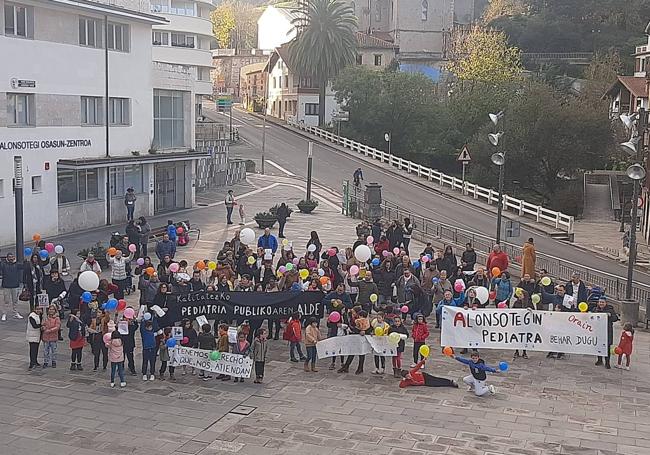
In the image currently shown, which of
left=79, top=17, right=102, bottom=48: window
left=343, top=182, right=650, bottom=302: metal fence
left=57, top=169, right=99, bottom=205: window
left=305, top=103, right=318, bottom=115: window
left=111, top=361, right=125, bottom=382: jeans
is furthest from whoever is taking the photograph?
left=305, top=103, right=318, bottom=115: window

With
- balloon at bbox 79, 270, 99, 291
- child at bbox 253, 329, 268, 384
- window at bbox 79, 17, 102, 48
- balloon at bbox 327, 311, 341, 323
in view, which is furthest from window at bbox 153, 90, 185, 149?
child at bbox 253, 329, 268, 384

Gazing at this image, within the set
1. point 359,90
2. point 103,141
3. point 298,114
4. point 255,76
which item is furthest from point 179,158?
point 255,76

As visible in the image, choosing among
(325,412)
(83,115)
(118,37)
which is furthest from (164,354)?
(118,37)

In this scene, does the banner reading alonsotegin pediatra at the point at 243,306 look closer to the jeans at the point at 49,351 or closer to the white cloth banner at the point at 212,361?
the white cloth banner at the point at 212,361

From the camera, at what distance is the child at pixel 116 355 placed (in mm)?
16609

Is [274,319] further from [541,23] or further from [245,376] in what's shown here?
[541,23]

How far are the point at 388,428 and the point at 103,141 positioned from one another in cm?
2655

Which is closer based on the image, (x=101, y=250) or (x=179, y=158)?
(x=101, y=250)

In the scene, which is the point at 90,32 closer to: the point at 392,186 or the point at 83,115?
the point at 83,115

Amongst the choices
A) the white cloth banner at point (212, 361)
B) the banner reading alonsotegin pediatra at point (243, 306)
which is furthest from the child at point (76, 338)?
the white cloth banner at point (212, 361)

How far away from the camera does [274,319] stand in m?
19.3

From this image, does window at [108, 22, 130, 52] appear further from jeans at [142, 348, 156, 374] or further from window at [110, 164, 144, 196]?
jeans at [142, 348, 156, 374]

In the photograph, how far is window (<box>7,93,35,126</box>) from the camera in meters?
32.2

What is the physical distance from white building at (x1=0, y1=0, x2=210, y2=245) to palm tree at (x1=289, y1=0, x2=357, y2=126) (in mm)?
38979
